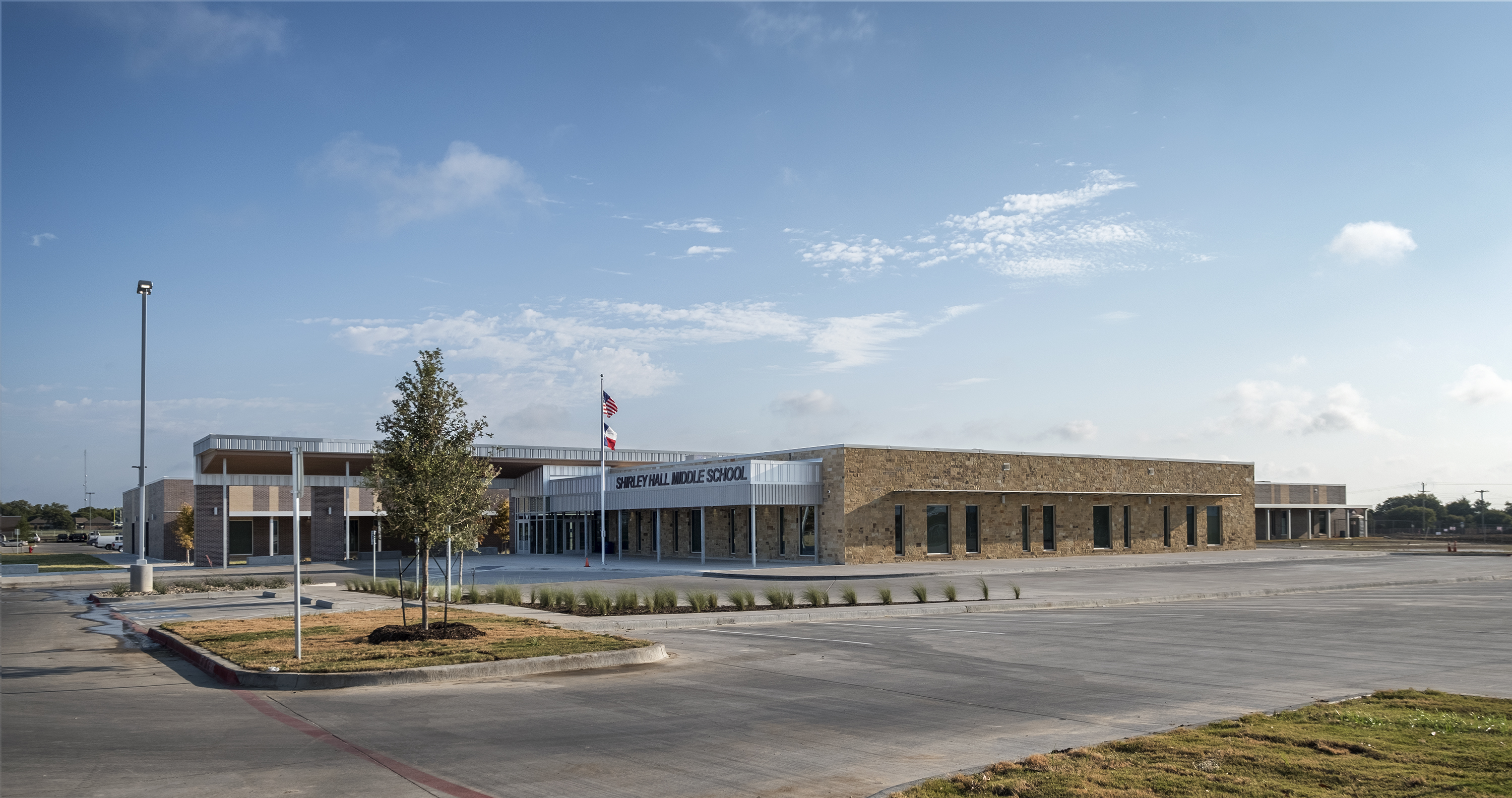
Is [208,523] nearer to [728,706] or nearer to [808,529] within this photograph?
[808,529]

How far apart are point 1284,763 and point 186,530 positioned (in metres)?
60.3

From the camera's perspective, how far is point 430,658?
1350 cm

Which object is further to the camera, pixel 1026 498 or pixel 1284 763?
pixel 1026 498

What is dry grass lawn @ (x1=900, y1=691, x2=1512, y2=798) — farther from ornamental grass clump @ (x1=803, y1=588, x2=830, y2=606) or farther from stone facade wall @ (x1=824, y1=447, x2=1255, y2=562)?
stone facade wall @ (x1=824, y1=447, x2=1255, y2=562)

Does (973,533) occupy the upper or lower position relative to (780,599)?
lower

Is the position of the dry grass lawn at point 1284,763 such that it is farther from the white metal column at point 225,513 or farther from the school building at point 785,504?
the white metal column at point 225,513

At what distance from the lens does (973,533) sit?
4553cm

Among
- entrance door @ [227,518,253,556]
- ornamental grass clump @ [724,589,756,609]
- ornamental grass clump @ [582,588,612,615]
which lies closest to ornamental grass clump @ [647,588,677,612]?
ornamental grass clump @ [582,588,612,615]

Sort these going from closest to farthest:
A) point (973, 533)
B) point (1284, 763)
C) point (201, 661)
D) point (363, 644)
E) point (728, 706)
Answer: point (1284, 763)
point (728, 706)
point (201, 661)
point (363, 644)
point (973, 533)

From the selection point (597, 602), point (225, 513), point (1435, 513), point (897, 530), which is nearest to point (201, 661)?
point (597, 602)

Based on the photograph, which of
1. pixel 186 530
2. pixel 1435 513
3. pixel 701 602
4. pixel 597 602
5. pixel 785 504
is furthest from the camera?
pixel 1435 513

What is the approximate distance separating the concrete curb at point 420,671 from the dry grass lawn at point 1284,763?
737 cm

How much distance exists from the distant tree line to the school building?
5003cm

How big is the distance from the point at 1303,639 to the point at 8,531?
149 meters
